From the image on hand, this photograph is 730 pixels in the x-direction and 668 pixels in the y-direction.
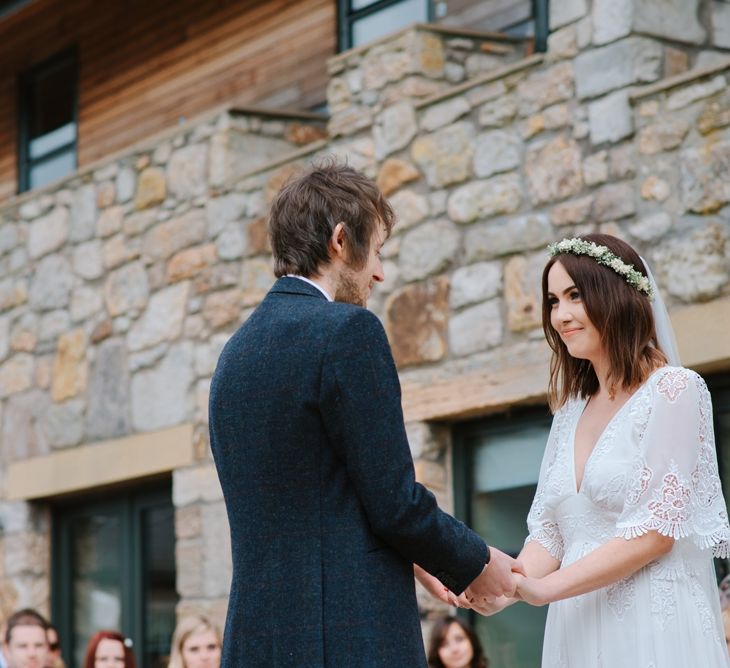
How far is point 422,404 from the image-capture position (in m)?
7.16

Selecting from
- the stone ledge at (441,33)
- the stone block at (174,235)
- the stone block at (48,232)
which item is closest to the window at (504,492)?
the stone ledge at (441,33)

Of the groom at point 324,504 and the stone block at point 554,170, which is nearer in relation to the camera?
the groom at point 324,504

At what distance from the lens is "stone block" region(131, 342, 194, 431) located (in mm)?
8656

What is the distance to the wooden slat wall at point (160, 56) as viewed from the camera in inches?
372

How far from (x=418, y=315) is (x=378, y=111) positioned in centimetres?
106

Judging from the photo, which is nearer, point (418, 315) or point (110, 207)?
point (418, 315)

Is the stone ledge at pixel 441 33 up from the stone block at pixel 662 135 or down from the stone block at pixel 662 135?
up

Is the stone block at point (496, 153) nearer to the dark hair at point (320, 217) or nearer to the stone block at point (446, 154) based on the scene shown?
the stone block at point (446, 154)

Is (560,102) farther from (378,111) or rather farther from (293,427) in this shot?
(293,427)

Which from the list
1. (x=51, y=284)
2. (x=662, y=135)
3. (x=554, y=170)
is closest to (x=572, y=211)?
(x=554, y=170)

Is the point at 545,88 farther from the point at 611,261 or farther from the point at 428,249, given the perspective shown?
the point at 611,261

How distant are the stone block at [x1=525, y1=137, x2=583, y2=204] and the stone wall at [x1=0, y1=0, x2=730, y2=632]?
0.03 ft

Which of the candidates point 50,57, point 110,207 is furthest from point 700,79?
point 50,57

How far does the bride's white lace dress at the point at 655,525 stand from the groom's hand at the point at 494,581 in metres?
0.26
